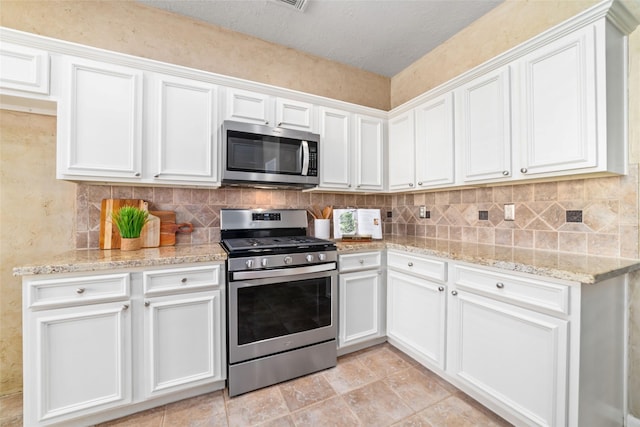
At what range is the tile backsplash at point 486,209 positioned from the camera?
4.84 feet

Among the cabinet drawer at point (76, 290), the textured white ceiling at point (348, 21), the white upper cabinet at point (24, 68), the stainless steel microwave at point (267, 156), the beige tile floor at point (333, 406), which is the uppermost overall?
the textured white ceiling at point (348, 21)

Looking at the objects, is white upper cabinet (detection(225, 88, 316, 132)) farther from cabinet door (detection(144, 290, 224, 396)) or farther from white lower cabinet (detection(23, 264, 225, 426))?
cabinet door (detection(144, 290, 224, 396))

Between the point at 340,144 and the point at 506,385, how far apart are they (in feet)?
6.65

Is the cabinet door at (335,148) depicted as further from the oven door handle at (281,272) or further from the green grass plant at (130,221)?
the green grass plant at (130,221)

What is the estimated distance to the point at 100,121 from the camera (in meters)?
1.67

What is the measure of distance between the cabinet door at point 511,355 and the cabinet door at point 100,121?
234 cm

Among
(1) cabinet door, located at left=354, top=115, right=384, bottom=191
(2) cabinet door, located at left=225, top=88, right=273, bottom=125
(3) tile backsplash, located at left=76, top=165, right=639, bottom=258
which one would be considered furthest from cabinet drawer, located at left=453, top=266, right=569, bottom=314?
(2) cabinet door, located at left=225, top=88, right=273, bottom=125

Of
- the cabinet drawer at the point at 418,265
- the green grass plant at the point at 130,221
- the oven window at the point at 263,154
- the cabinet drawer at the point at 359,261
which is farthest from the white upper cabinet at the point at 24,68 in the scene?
the cabinet drawer at the point at 418,265

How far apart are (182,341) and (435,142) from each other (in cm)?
233

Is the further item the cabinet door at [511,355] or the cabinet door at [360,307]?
the cabinet door at [360,307]

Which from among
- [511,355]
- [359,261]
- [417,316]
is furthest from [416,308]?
[511,355]

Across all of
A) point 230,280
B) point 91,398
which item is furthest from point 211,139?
point 91,398

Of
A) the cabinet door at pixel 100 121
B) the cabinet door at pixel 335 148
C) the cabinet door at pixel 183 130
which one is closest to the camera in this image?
the cabinet door at pixel 100 121

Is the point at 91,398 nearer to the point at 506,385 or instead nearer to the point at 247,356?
the point at 247,356
